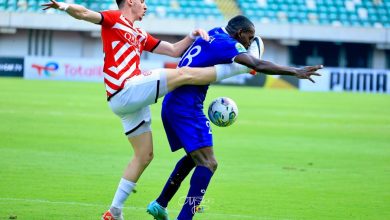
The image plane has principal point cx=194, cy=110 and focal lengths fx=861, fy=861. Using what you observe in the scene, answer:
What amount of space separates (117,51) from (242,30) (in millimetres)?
1245

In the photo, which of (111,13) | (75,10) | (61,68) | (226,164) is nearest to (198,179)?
(111,13)

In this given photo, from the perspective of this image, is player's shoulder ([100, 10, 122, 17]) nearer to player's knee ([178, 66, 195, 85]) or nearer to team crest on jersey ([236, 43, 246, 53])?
player's knee ([178, 66, 195, 85])

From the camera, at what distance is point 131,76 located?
8.39 meters

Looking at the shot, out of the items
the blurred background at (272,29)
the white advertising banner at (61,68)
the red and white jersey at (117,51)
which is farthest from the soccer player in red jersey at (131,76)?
the blurred background at (272,29)

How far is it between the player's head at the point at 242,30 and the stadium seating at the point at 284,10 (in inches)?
1566

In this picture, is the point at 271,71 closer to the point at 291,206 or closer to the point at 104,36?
the point at 104,36

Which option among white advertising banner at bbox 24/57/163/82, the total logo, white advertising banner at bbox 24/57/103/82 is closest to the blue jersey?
white advertising banner at bbox 24/57/163/82

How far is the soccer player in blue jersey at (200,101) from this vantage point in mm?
8172

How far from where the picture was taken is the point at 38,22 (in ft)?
153

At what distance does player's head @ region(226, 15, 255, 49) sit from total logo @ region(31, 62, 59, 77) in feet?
107

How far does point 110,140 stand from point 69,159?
130 inches

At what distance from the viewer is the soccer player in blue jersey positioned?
26.8 feet

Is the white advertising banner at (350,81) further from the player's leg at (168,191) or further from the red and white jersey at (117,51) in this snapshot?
the red and white jersey at (117,51)

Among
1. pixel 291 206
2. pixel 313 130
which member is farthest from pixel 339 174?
pixel 313 130
